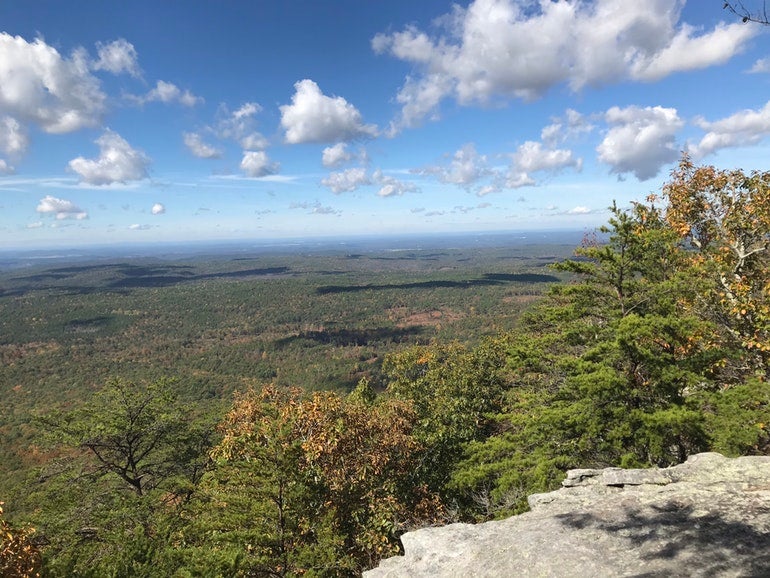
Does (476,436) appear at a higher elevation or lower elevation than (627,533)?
lower

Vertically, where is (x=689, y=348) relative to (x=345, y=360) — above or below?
above

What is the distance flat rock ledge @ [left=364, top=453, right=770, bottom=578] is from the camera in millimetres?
8180

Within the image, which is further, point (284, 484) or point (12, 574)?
point (284, 484)

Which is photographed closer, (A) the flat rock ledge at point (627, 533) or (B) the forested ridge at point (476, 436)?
(A) the flat rock ledge at point (627, 533)

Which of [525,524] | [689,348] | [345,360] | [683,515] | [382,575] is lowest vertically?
[345,360]

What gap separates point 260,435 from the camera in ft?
53.1

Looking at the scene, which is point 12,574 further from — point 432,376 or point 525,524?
point 432,376

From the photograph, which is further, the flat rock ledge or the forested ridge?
the forested ridge

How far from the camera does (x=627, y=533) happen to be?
30.8ft

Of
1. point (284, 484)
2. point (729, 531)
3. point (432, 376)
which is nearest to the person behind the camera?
point (729, 531)

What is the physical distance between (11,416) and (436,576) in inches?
6224

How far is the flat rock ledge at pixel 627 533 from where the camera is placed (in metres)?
8.18

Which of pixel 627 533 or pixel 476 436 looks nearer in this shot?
pixel 627 533

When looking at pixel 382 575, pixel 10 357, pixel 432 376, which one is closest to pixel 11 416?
pixel 10 357
